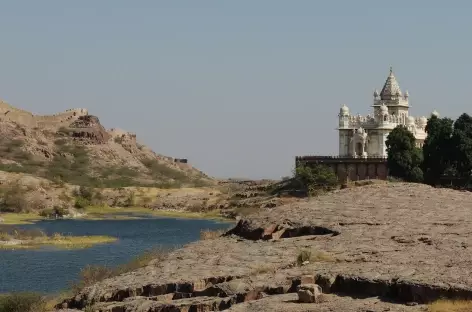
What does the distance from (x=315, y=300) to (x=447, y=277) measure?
339 cm

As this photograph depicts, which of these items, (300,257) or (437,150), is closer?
(300,257)

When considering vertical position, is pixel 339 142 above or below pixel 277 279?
above

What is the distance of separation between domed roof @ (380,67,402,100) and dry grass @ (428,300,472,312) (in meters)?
83.6

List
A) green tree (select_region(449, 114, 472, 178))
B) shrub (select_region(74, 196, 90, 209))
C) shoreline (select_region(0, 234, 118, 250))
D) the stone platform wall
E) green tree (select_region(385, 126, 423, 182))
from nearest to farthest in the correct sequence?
shoreline (select_region(0, 234, 118, 250)) → green tree (select_region(449, 114, 472, 178)) → green tree (select_region(385, 126, 423, 182)) → the stone platform wall → shrub (select_region(74, 196, 90, 209))

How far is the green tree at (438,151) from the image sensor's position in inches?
2852

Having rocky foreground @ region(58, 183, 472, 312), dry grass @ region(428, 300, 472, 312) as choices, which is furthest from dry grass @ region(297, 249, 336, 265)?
dry grass @ region(428, 300, 472, 312)

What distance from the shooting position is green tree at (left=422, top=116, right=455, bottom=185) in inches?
2852

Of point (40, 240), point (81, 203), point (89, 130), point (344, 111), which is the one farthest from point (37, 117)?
point (40, 240)

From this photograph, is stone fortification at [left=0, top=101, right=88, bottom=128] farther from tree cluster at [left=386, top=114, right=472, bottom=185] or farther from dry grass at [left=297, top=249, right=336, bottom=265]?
dry grass at [left=297, top=249, right=336, bottom=265]

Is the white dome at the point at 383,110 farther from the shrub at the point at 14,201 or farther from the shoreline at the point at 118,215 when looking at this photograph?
the shrub at the point at 14,201

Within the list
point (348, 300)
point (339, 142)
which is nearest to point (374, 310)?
point (348, 300)

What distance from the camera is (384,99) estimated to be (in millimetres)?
101938

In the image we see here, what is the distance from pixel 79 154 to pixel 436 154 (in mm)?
107456

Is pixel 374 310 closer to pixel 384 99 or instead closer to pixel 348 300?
pixel 348 300
